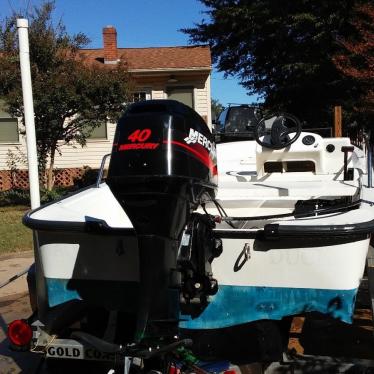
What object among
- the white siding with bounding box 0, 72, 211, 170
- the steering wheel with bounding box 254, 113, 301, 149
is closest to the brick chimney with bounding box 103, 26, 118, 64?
the white siding with bounding box 0, 72, 211, 170

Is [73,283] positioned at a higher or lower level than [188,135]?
lower

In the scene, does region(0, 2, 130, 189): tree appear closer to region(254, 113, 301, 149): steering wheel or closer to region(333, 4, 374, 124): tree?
region(333, 4, 374, 124): tree

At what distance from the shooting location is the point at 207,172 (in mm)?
3160

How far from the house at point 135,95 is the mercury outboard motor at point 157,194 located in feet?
46.4

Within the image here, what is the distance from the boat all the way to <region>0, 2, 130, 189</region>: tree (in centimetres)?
822

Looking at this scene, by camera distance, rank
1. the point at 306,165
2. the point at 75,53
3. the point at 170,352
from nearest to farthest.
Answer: the point at 170,352 → the point at 306,165 → the point at 75,53

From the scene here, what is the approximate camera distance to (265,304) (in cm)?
307

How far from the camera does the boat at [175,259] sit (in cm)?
274

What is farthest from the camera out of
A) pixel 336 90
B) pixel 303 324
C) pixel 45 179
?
pixel 336 90

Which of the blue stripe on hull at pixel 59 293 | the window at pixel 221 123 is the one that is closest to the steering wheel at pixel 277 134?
the blue stripe on hull at pixel 59 293

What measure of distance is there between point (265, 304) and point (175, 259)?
25.4 inches

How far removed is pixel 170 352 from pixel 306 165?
324cm

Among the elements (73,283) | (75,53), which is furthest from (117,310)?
(75,53)

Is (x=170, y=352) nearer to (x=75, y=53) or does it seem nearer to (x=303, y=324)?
(x=303, y=324)
